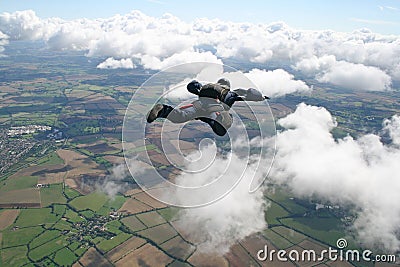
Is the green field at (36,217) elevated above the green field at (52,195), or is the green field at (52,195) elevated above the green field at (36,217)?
the green field at (52,195)

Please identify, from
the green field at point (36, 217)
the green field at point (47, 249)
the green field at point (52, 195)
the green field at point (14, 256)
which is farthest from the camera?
the green field at point (52, 195)

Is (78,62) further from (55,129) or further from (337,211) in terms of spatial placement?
(337,211)

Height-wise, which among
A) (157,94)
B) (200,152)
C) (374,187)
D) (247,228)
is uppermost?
(157,94)

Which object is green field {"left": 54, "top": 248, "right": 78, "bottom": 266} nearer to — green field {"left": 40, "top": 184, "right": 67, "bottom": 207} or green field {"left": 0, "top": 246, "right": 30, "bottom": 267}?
green field {"left": 0, "top": 246, "right": 30, "bottom": 267}

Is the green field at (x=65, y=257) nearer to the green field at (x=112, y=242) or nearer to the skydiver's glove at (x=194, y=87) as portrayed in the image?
the green field at (x=112, y=242)

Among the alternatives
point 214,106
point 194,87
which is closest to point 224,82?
point 194,87

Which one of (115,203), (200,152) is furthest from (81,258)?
(200,152)

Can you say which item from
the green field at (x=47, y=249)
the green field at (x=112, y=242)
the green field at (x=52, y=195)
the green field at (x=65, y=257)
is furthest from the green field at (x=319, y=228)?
the green field at (x=52, y=195)
